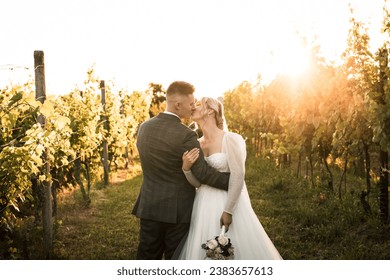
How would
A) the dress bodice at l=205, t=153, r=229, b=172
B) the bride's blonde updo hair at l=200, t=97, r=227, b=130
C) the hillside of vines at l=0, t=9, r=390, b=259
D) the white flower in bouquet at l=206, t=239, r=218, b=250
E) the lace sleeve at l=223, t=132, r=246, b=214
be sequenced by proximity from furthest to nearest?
the hillside of vines at l=0, t=9, r=390, b=259 → the bride's blonde updo hair at l=200, t=97, r=227, b=130 → the dress bodice at l=205, t=153, r=229, b=172 → the lace sleeve at l=223, t=132, r=246, b=214 → the white flower in bouquet at l=206, t=239, r=218, b=250

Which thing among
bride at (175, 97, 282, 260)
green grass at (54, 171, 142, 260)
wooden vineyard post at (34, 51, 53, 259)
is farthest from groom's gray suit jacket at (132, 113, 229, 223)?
green grass at (54, 171, 142, 260)

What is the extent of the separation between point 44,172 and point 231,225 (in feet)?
7.48

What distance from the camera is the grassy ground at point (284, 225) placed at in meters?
5.19

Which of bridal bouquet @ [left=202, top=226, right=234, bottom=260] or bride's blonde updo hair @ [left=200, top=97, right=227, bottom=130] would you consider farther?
bride's blonde updo hair @ [left=200, top=97, right=227, bottom=130]

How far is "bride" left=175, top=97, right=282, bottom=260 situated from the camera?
3.36m

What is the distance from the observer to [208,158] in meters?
3.51

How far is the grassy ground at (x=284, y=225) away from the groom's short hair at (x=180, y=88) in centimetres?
255

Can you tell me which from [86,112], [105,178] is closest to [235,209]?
[86,112]

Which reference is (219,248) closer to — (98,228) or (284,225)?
(284,225)

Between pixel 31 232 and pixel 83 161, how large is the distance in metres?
2.80

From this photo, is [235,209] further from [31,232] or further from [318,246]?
[31,232]

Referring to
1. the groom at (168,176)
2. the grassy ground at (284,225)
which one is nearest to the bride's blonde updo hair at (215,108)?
the groom at (168,176)

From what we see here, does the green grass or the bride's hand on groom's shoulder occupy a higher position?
the bride's hand on groom's shoulder

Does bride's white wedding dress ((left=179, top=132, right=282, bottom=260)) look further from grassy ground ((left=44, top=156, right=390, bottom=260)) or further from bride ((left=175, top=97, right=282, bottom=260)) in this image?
grassy ground ((left=44, top=156, right=390, bottom=260))
